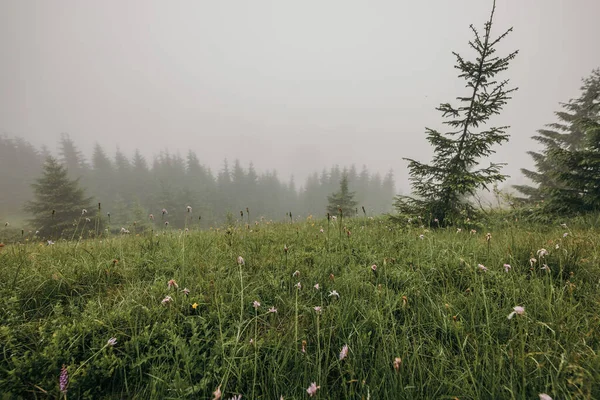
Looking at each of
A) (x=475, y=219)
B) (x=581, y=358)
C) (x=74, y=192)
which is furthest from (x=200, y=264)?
(x=74, y=192)

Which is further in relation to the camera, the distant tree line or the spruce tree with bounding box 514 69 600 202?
the distant tree line

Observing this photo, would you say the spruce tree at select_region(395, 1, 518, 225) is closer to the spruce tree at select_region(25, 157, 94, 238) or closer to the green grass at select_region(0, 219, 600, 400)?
the green grass at select_region(0, 219, 600, 400)

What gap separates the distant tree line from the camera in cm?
5391

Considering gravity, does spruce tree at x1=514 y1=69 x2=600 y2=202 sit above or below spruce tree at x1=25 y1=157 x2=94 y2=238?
above

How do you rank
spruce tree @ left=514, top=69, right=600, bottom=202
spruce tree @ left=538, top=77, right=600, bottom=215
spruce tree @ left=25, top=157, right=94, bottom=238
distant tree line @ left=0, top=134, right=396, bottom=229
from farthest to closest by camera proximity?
distant tree line @ left=0, top=134, right=396, bottom=229 → spruce tree @ left=25, top=157, right=94, bottom=238 → spruce tree @ left=514, top=69, right=600, bottom=202 → spruce tree @ left=538, top=77, right=600, bottom=215

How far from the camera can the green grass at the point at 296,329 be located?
149cm

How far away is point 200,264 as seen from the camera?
298 centimetres

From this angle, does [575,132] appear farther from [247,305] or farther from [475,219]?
[247,305]

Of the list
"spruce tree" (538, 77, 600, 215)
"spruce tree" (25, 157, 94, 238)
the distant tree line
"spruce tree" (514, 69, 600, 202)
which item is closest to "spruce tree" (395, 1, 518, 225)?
"spruce tree" (538, 77, 600, 215)

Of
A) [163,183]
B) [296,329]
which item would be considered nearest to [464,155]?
[296,329]

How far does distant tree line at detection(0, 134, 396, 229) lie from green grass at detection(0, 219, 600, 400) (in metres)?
44.7

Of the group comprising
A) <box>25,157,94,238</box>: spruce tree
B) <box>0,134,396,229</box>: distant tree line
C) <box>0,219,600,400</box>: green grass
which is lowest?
<box>0,134,396,229</box>: distant tree line

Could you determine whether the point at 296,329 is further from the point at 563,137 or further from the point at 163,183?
the point at 163,183

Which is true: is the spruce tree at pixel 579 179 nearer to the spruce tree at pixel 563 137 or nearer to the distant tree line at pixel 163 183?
the spruce tree at pixel 563 137
